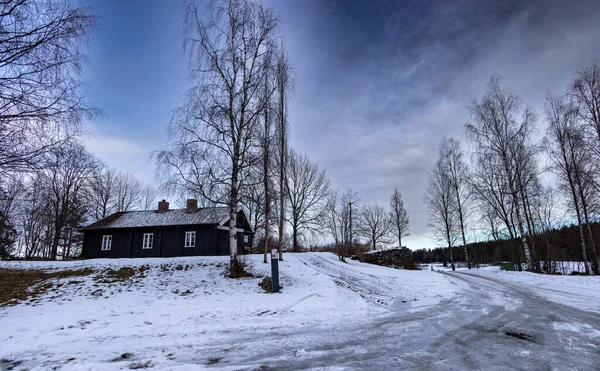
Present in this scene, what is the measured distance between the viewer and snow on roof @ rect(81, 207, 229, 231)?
2522 centimetres

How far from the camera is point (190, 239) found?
989 inches

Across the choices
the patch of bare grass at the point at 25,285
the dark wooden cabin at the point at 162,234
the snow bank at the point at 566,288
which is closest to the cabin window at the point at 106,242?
the dark wooden cabin at the point at 162,234

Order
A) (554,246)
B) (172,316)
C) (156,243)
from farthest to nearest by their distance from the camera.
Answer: (156,243) < (554,246) < (172,316)

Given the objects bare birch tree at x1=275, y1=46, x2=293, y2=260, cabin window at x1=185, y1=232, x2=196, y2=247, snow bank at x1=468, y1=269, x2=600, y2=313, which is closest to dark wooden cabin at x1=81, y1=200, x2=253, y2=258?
cabin window at x1=185, y1=232, x2=196, y2=247

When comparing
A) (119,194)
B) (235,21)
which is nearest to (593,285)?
(235,21)

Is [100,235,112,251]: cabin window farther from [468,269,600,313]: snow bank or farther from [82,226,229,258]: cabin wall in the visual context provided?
[468,269,600,313]: snow bank

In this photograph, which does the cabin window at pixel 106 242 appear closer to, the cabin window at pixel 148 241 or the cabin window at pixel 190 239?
the cabin window at pixel 148 241

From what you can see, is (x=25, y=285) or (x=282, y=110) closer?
(x=25, y=285)

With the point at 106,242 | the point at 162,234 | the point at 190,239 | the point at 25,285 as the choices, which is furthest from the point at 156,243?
the point at 25,285

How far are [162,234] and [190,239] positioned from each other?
2.78 metres

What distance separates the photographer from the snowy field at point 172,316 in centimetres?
443

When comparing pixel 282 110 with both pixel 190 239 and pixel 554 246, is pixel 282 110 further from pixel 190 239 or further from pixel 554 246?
pixel 554 246

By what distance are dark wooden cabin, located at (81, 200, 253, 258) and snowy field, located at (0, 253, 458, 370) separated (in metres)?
12.3

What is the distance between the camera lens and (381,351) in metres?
4.43
